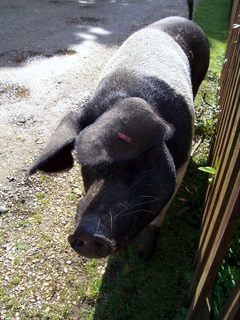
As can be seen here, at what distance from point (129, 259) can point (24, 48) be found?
5.42m

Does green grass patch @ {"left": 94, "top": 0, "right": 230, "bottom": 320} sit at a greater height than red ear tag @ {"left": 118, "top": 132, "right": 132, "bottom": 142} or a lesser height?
lesser

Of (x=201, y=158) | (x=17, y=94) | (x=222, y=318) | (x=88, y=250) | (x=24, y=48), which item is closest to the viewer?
(x=222, y=318)

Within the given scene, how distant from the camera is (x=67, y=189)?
379 cm

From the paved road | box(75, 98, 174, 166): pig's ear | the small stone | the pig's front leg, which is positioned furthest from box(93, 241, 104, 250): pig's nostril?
the paved road

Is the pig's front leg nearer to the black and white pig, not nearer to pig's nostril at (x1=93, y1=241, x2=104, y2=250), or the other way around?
the black and white pig

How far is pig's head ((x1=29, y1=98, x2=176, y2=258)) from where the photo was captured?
1.91 metres

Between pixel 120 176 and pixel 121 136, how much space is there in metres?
0.23

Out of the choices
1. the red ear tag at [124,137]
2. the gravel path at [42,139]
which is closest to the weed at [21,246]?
the gravel path at [42,139]

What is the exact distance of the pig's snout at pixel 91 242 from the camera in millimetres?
1828

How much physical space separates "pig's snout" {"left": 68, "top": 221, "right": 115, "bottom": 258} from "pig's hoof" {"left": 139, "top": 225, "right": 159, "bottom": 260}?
1082 millimetres

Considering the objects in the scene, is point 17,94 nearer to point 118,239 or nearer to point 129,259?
point 129,259

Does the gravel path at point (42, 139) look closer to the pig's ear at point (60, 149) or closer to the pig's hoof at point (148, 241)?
the pig's hoof at point (148, 241)

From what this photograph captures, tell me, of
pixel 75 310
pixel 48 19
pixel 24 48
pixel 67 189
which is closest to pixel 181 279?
pixel 75 310

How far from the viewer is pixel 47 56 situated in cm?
678
